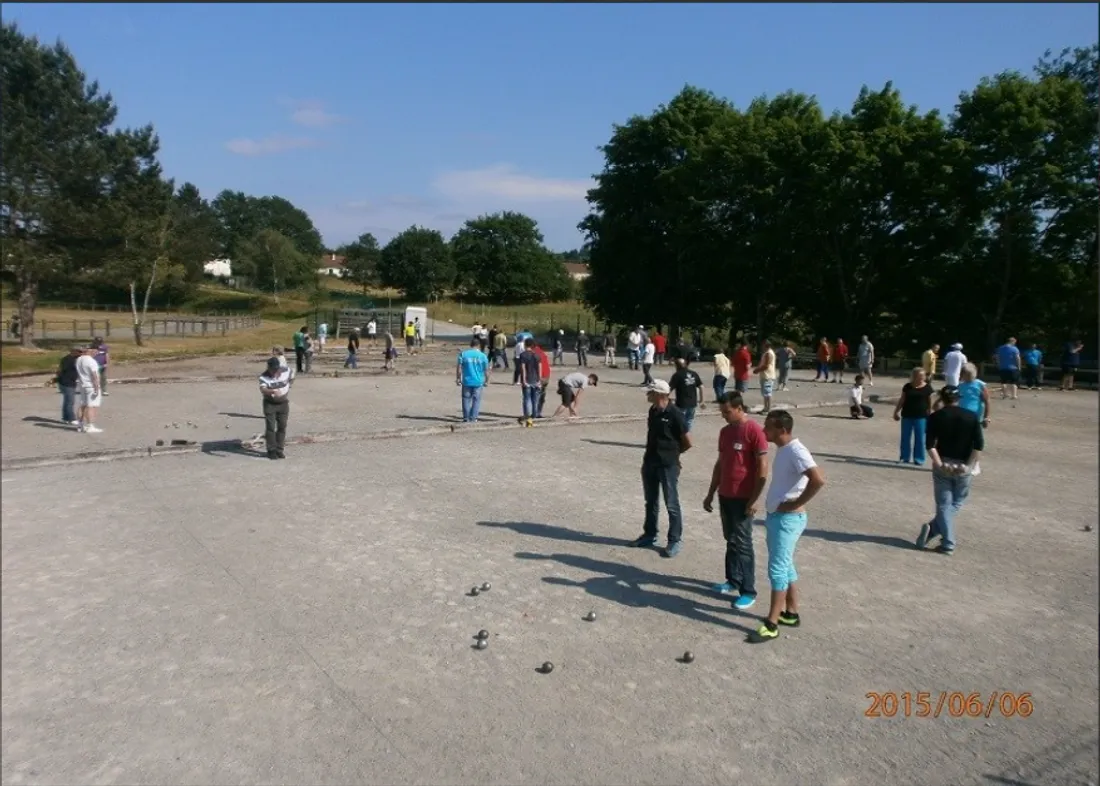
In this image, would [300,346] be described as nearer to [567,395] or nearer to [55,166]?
[567,395]

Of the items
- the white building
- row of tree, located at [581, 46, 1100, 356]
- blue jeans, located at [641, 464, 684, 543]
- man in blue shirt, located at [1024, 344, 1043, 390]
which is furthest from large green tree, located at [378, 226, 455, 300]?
blue jeans, located at [641, 464, 684, 543]

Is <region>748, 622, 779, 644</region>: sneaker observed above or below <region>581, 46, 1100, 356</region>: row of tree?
below

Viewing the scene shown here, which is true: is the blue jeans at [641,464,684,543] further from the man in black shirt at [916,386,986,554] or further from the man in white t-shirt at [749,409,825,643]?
the man in black shirt at [916,386,986,554]

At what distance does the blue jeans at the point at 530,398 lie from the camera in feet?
53.6

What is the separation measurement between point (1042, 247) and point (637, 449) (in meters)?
24.5

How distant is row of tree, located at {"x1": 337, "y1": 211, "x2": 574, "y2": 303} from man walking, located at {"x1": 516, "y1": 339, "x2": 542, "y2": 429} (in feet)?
242

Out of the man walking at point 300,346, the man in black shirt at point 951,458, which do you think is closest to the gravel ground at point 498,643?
the man in black shirt at point 951,458

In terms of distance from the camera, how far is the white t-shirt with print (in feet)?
19.6

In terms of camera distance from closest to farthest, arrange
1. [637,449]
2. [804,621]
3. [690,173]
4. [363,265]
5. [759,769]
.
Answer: [759,769], [804,621], [637,449], [690,173], [363,265]

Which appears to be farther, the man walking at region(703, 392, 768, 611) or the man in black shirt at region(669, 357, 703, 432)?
the man in black shirt at region(669, 357, 703, 432)

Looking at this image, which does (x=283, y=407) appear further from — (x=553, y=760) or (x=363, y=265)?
(x=363, y=265)

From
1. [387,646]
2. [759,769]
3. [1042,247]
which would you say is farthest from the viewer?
[1042,247]

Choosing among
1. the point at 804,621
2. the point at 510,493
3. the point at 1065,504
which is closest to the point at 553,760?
the point at 804,621

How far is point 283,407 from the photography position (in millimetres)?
12375
